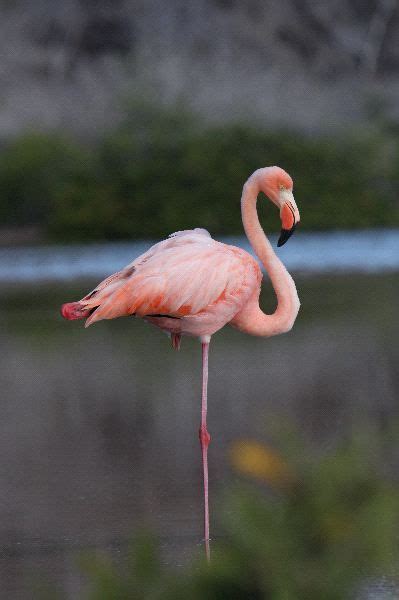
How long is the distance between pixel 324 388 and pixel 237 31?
21.5m

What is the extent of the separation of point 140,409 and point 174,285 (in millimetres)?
2662

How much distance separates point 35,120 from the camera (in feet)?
80.1

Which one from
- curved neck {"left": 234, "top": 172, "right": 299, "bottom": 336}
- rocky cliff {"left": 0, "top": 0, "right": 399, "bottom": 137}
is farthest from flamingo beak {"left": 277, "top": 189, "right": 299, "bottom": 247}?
rocky cliff {"left": 0, "top": 0, "right": 399, "bottom": 137}

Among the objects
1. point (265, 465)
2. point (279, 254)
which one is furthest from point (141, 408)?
point (279, 254)

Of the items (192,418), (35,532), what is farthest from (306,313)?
(35,532)

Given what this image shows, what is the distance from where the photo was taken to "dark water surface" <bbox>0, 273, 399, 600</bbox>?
16.0 feet

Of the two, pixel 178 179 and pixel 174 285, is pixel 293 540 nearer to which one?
pixel 174 285

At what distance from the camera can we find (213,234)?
18.7 meters

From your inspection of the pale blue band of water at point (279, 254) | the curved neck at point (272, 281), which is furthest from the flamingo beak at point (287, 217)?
the pale blue band of water at point (279, 254)

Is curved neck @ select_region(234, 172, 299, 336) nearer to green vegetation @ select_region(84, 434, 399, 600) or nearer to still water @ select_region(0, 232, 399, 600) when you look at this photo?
still water @ select_region(0, 232, 399, 600)

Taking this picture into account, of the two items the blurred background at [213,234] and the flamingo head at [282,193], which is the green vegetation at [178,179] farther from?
the flamingo head at [282,193]

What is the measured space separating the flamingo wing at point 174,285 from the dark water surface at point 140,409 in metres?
0.68

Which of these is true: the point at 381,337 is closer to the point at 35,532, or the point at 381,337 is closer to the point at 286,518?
the point at 35,532

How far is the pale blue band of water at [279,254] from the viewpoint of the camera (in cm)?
1540
